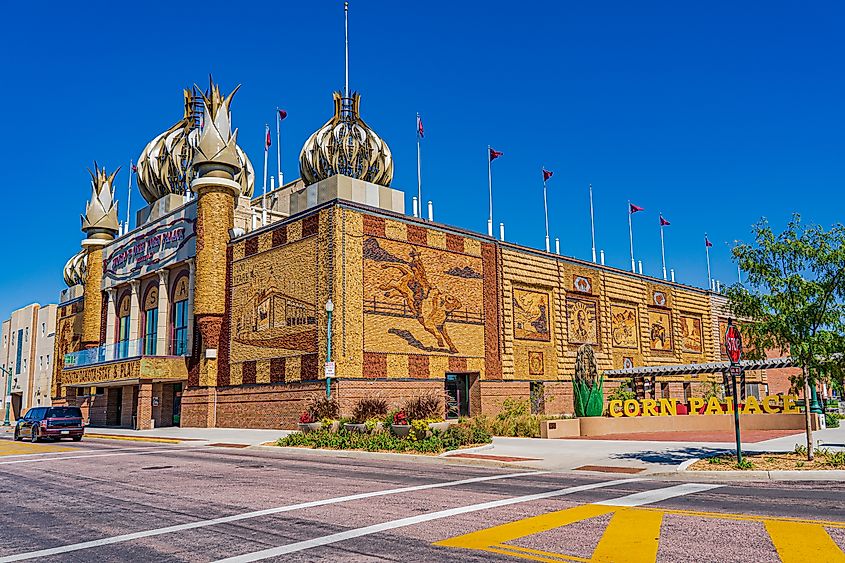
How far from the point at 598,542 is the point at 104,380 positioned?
4285cm

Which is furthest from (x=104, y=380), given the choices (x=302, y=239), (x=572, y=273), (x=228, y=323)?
(x=572, y=273)

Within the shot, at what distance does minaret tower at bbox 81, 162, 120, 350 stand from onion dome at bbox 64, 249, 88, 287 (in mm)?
9001

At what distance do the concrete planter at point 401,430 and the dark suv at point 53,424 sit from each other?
16.6 metres

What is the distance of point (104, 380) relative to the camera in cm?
4441

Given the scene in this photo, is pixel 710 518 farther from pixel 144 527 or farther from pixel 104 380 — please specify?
pixel 104 380

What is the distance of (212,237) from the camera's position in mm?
40250

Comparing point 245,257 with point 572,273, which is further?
point 572,273

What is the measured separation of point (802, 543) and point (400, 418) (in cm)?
1683

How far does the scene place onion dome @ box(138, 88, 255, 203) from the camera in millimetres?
49906

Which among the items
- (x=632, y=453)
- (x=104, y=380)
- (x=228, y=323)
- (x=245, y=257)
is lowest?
(x=632, y=453)

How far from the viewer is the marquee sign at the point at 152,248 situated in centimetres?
4241

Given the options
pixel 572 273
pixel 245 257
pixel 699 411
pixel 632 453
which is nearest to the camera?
pixel 632 453

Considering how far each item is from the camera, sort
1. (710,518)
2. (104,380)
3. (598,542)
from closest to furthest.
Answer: (598,542) < (710,518) < (104,380)

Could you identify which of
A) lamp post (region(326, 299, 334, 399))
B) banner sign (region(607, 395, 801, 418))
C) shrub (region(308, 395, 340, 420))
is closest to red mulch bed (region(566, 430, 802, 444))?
banner sign (region(607, 395, 801, 418))
